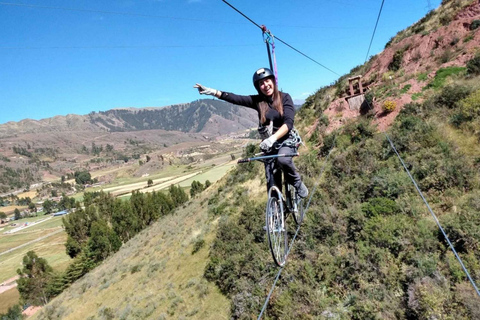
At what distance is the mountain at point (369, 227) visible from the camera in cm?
807

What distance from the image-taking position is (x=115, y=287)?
24.8 m

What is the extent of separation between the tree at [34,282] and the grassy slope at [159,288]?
31673 mm

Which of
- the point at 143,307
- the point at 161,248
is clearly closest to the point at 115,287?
the point at 161,248

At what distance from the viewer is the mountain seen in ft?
26.5

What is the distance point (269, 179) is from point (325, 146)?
16239 millimetres

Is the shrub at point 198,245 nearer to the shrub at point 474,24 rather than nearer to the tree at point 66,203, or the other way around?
the shrub at point 474,24

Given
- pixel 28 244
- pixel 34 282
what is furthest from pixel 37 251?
pixel 34 282

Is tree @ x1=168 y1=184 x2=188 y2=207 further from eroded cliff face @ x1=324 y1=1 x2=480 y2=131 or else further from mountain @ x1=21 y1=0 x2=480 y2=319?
eroded cliff face @ x1=324 y1=1 x2=480 y2=131

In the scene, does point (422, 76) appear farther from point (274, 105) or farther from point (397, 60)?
point (274, 105)

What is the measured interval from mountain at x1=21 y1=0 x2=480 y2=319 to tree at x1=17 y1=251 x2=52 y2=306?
1418 inches

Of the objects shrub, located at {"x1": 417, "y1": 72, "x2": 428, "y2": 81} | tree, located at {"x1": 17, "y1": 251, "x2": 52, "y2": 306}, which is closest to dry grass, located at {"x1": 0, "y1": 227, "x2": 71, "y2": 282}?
tree, located at {"x1": 17, "y1": 251, "x2": 52, "y2": 306}

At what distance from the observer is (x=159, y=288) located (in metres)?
18.9

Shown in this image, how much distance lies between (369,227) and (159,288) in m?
15.3

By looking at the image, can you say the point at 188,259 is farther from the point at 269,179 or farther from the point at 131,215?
the point at 131,215
